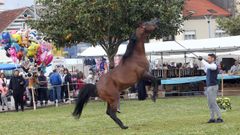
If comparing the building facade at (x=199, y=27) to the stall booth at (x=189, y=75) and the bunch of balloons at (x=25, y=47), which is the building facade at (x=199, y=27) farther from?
the bunch of balloons at (x=25, y=47)

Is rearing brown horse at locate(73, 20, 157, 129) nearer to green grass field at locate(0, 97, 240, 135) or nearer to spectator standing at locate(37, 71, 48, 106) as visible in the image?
green grass field at locate(0, 97, 240, 135)

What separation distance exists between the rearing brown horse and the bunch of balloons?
38.5ft

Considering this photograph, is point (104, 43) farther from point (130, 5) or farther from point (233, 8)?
point (233, 8)

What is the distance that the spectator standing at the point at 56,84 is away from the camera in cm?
2661

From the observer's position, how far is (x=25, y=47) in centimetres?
2523

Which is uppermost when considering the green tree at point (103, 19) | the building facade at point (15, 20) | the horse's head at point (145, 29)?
the building facade at point (15, 20)

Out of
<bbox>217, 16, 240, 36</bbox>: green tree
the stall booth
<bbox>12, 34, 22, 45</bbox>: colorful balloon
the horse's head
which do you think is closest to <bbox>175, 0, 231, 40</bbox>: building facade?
<bbox>217, 16, 240, 36</bbox>: green tree

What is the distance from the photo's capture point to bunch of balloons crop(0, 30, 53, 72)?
25.0 m

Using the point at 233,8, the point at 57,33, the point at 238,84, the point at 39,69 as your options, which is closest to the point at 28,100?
the point at 39,69

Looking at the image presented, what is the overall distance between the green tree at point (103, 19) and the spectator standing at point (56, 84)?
1605 mm

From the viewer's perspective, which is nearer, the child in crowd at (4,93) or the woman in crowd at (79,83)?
the child in crowd at (4,93)

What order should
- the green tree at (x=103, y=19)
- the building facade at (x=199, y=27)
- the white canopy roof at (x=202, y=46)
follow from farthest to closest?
the building facade at (x=199, y=27) → the white canopy roof at (x=202, y=46) → the green tree at (x=103, y=19)

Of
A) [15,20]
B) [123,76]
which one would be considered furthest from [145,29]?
[15,20]

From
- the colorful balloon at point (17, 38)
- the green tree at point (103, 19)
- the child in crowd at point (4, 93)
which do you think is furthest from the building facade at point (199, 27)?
the colorful balloon at point (17, 38)
